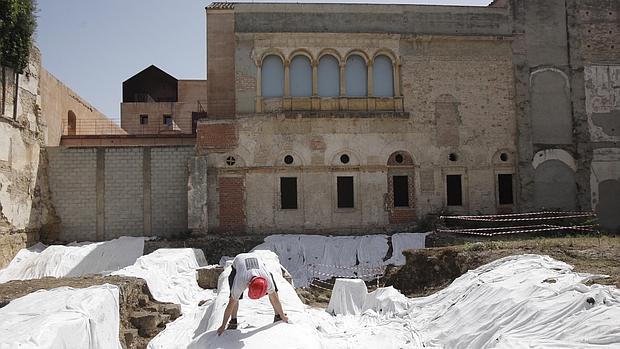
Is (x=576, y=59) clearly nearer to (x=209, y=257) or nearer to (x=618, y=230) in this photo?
(x=618, y=230)

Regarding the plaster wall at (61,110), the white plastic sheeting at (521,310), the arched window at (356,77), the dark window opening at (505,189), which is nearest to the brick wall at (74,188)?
the plaster wall at (61,110)

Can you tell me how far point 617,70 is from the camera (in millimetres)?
23422

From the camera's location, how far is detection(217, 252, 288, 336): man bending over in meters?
8.59

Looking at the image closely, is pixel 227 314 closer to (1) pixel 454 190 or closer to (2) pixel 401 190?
(2) pixel 401 190

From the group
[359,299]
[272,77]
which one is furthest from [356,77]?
[359,299]

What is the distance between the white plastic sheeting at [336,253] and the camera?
1892 cm

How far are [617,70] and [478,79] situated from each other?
6.11 metres

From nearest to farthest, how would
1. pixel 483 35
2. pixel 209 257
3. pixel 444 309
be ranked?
pixel 444 309
pixel 209 257
pixel 483 35

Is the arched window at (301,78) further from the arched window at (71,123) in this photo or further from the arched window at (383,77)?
the arched window at (71,123)

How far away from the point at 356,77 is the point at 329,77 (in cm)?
110

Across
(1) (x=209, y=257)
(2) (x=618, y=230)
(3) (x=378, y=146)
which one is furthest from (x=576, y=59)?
(1) (x=209, y=257)

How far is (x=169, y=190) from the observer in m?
21.7

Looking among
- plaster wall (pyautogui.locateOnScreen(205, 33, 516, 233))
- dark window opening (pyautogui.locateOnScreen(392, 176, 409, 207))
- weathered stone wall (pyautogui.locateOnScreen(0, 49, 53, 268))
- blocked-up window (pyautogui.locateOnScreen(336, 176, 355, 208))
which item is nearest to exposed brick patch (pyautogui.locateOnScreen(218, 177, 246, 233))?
plaster wall (pyautogui.locateOnScreen(205, 33, 516, 233))

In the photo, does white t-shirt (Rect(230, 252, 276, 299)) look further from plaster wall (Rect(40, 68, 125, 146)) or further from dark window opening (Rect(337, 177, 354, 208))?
plaster wall (Rect(40, 68, 125, 146))
